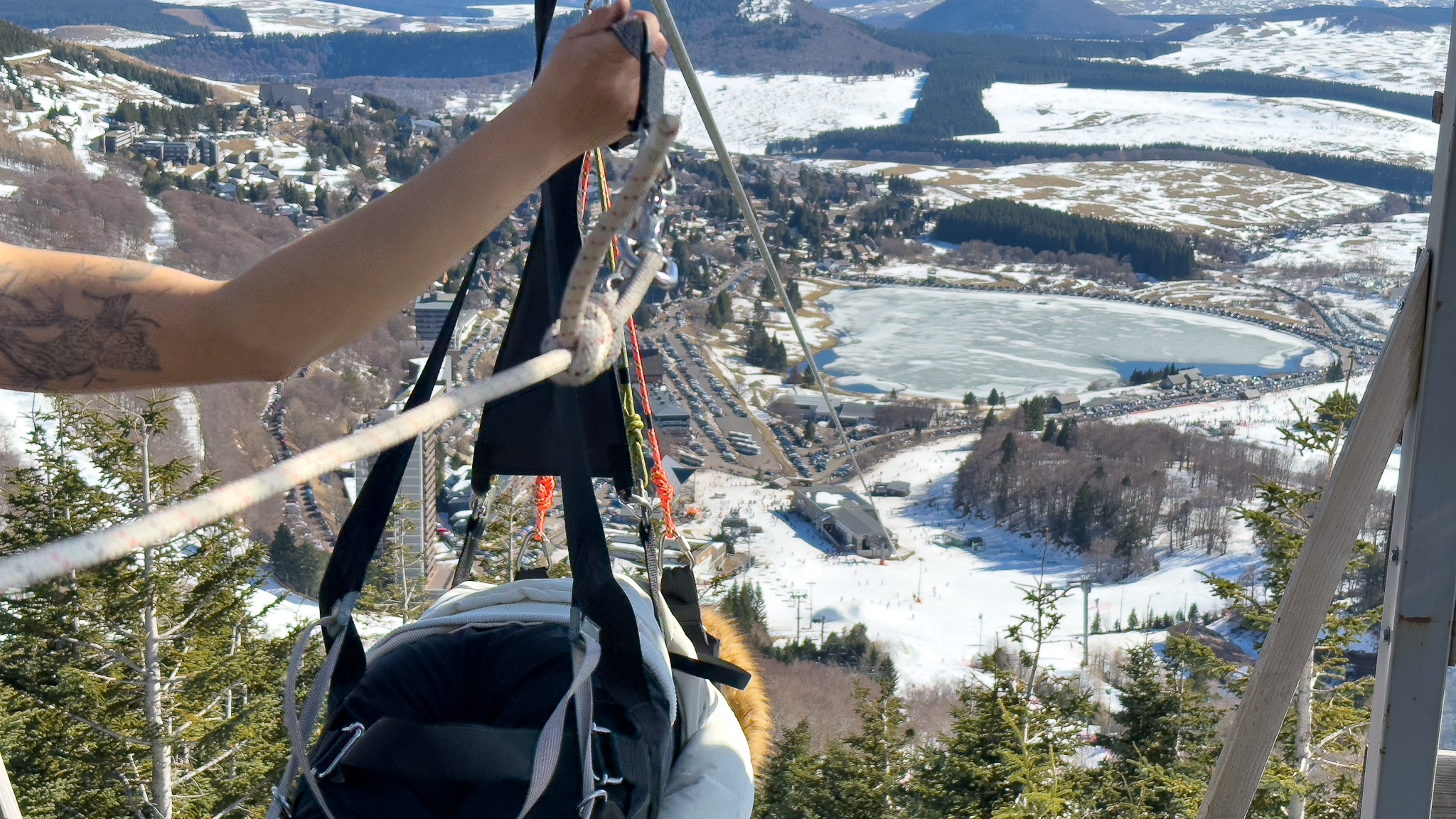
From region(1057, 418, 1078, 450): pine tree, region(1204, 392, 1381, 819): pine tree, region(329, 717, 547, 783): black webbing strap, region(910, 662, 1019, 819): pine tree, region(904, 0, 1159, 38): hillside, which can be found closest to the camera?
region(329, 717, 547, 783): black webbing strap

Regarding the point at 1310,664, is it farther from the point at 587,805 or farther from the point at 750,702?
the point at 587,805

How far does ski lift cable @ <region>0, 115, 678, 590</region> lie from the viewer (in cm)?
45

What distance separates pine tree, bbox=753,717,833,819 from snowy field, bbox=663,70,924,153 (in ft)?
242

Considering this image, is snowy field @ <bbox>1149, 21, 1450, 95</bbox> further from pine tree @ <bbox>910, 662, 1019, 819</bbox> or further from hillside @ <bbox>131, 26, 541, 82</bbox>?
pine tree @ <bbox>910, 662, 1019, 819</bbox>

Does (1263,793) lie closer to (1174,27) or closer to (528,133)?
(528,133)

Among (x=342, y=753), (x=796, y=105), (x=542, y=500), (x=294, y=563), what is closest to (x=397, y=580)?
(x=294, y=563)

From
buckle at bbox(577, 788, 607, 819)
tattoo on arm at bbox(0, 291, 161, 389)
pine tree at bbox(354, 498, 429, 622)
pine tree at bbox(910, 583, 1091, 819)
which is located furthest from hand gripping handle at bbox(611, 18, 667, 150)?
pine tree at bbox(354, 498, 429, 622)

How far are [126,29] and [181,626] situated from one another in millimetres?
105665

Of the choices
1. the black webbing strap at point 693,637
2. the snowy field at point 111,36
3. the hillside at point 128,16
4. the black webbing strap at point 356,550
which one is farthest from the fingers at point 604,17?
the hillside at point 128,16

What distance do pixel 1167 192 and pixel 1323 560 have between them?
74.8m

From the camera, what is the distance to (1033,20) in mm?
123688

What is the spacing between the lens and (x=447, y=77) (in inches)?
3784

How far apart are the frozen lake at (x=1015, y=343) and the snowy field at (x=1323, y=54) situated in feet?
155

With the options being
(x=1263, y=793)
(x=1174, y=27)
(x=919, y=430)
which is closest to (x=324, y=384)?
(x=919, y=430)
